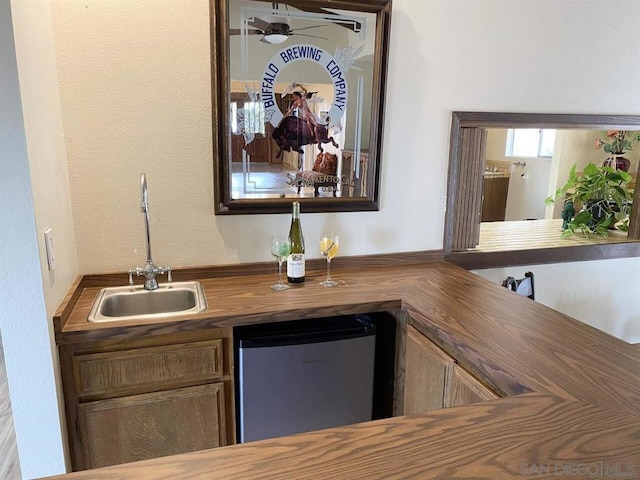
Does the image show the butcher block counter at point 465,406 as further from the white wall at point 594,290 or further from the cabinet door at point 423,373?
the white wall at point 594,290

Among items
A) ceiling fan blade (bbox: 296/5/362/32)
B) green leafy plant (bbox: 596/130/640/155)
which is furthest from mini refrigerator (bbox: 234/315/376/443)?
green leafy plant (bbox: 596/130/640/155)

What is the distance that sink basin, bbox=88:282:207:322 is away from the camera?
1.87 m

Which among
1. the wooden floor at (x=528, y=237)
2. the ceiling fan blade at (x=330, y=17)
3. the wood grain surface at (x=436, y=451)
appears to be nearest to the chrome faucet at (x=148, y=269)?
the ceiling fan blade at (x=330, y=17)

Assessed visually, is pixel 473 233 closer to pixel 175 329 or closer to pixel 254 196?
pixel 254 196

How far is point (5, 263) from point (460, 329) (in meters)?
1.40

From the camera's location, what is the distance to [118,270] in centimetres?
198

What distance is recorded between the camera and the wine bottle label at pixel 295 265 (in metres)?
2.02

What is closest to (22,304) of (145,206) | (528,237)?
(145,206)

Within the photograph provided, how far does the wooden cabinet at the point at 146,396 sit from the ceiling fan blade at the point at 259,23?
4.02 ft

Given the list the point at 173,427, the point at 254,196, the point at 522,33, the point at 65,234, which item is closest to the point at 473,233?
the point at 522,33

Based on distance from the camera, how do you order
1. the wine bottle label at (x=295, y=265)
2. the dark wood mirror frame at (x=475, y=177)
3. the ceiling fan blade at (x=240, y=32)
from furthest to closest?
the dark wood mirror frame at (x=475, y=177)
the wine bottle label at (x=295, y=265)
the ceiling fan blade at (x=240, y=32)

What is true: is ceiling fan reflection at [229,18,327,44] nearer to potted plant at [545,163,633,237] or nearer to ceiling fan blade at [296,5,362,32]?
ceiling fan blade at [296,5,362,32]

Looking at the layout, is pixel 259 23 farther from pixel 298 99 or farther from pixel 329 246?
pixel 329 246

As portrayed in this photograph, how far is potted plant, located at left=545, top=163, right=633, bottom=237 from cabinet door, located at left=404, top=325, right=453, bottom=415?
164cm
